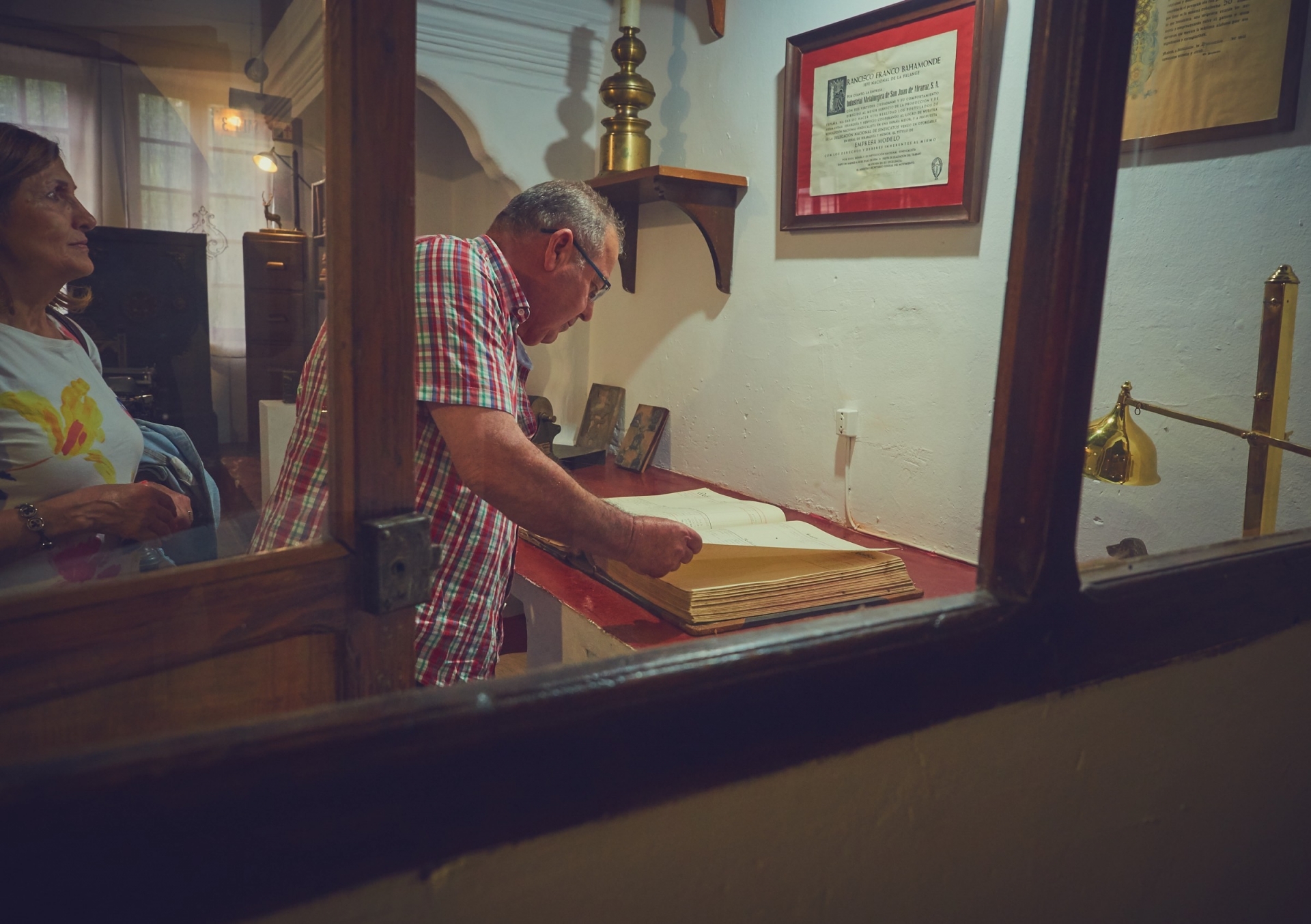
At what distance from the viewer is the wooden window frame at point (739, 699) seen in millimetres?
350

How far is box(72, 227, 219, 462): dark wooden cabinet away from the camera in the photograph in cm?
122

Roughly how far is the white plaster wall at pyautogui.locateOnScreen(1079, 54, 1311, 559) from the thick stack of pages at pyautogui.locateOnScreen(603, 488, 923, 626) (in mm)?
389

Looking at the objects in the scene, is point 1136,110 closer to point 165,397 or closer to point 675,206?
point 675,206

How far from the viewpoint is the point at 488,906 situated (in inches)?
17.6

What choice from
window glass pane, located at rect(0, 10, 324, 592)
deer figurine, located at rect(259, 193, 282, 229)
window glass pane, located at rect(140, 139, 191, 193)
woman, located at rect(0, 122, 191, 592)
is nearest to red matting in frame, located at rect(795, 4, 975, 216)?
window glass pane, located at rect(0, 10, 324, 592)

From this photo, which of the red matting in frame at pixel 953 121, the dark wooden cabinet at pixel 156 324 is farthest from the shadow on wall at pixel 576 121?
the dark wooden cabinet at pixel 156 324

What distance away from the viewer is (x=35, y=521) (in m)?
0.82

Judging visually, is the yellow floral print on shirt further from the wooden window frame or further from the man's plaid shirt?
the wooden window frame

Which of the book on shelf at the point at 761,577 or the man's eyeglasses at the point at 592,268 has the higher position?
the man's eyeglasses at the point at 592,268

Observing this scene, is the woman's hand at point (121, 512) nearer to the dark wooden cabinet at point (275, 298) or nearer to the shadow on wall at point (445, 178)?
the dark wooden cabinet at point (275, 298)

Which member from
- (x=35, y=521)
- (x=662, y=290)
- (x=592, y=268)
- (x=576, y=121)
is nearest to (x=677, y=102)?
(x=576, y=121)

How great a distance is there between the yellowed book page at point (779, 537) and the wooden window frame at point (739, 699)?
649mm

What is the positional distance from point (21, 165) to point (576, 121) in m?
1.74

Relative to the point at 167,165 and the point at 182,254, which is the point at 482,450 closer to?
the point at 182,254
